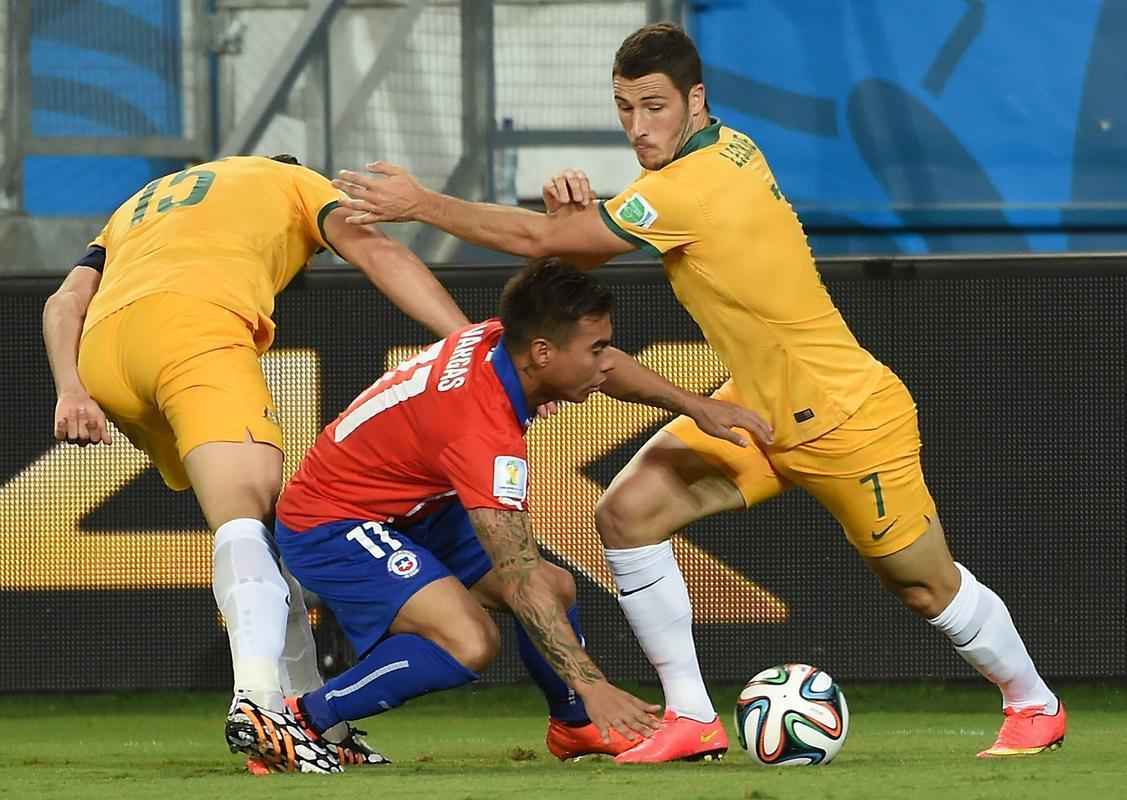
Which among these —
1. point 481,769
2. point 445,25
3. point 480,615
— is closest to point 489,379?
point 480,615

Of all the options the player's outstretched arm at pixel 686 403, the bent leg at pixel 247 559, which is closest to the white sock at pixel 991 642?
the player's outstretched arm at pixel 686 403

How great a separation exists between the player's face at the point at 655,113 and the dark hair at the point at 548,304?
0.51 metres

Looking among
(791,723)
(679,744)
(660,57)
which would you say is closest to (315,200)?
(660,57)

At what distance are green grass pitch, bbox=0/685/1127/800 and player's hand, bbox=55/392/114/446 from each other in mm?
799

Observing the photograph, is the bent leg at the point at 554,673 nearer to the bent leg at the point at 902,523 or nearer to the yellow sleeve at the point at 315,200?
the bent leg at the point at 902,523

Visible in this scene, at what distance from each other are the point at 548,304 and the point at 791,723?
3.66ft

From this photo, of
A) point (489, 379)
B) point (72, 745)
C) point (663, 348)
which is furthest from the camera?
point (663, 348)

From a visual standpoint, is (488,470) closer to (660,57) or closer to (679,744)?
(679,744)

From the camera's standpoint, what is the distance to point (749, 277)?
4.76 meters

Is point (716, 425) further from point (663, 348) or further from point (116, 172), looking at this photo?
point (116, 172)

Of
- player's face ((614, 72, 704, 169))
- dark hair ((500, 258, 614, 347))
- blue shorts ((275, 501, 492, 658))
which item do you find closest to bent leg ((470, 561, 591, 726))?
blue shorts ((275, 501, 492, 658))

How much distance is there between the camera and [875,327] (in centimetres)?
630

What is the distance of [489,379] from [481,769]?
956 mm

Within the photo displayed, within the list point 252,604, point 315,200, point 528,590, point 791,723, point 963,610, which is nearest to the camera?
point 528,590
